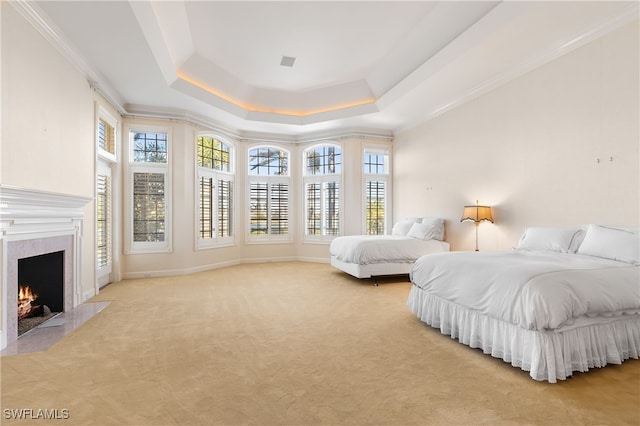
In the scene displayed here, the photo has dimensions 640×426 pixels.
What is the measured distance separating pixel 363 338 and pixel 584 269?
179 centimetres

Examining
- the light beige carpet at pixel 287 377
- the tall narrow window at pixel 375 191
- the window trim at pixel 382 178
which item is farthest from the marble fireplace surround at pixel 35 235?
the tall narrow window at pixel 375 191

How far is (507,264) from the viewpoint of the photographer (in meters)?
2.68

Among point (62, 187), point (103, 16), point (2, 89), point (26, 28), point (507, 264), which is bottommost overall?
point (507, 264)

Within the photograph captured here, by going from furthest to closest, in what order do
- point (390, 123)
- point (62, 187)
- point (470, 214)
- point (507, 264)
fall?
point (390, 123)
point (470, 214)
point (62, 187)
point (507, 264)

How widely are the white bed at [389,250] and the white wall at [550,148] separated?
0.34 meters

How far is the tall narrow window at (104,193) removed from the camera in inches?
195

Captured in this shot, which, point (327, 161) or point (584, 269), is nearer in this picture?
point (584, 269)

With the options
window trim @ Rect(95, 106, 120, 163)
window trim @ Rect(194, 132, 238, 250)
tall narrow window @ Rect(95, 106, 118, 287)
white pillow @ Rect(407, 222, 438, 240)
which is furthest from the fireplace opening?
white pillow @ Rect(407, 222, 438, 240)

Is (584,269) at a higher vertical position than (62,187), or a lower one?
lower

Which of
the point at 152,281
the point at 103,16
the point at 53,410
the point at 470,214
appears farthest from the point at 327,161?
the point at 53,410

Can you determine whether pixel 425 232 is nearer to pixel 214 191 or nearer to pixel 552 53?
pixel 552 53

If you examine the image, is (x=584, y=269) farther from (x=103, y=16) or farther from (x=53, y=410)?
(x=103, y=16)

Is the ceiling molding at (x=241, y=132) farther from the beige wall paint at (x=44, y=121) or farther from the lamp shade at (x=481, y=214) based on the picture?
the lamp shade at (x=481, y=214)

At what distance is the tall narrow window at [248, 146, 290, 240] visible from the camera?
7828 millimetres
